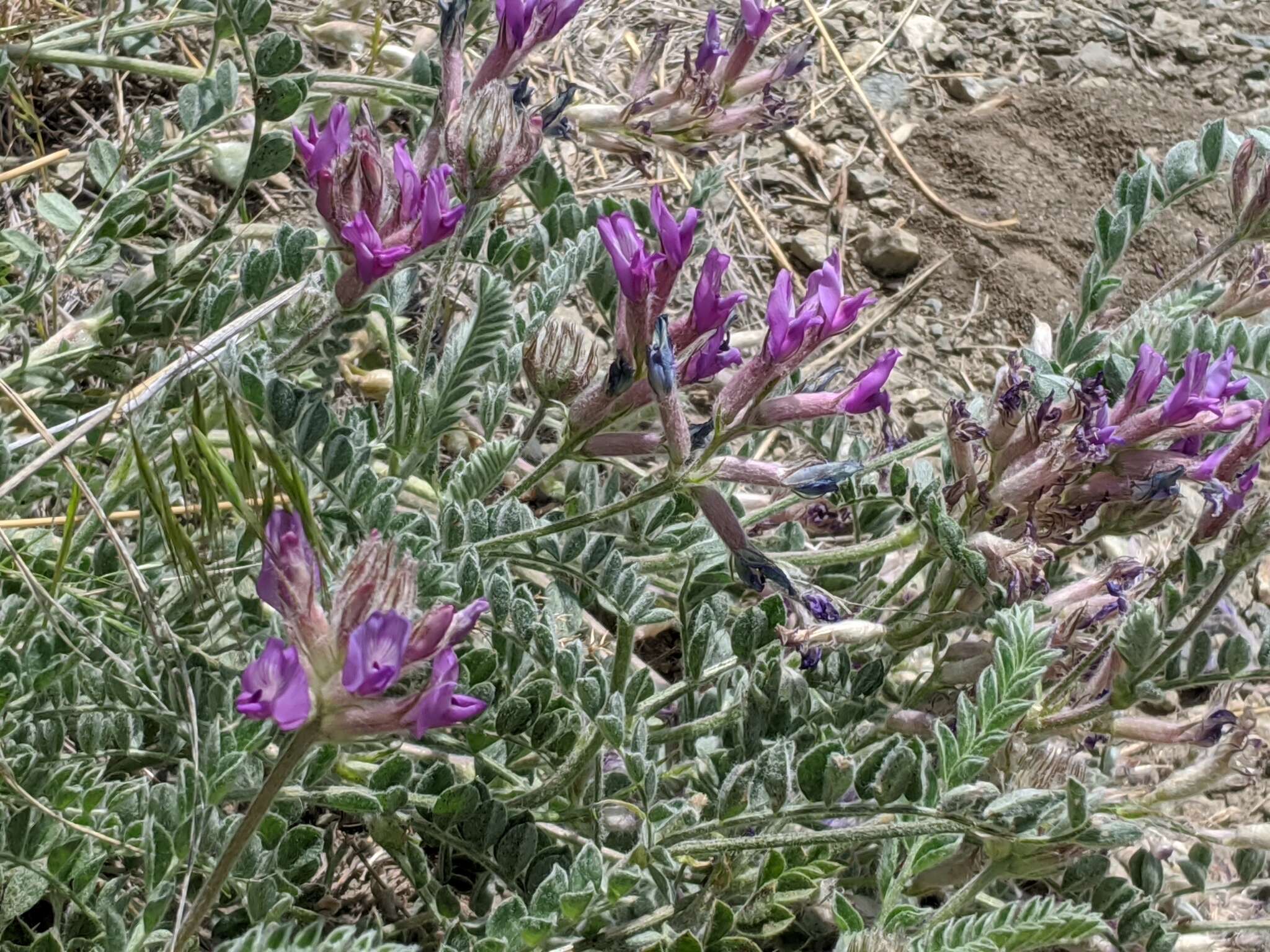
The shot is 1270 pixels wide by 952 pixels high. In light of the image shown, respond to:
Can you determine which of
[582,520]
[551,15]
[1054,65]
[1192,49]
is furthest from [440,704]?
[1192,49]

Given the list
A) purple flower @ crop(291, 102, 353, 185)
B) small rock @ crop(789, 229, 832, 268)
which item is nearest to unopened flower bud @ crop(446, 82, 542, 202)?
purple flower @ crop(291, 102, 353, 185)

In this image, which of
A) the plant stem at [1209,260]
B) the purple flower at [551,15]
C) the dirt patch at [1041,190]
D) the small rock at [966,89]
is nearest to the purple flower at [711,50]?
the purple flower at [551,15]

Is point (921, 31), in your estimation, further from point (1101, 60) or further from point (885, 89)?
point (1101, 60)

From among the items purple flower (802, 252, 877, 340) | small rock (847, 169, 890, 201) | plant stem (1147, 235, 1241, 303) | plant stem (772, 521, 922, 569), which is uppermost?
purple flower (802, 252, 877, 340)

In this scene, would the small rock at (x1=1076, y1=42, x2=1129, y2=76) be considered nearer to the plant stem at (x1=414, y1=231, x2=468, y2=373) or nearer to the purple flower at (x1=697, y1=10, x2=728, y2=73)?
the purple flower at (x1=697, y1=10, x2=728, y2=73)

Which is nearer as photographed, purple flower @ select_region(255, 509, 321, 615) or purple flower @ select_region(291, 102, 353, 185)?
purple flower @ select_region(255, 509, 321, 615)

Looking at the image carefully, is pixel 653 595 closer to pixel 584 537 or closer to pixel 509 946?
pixel 584 537
